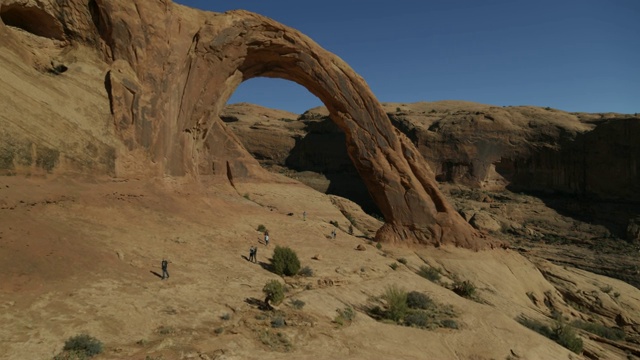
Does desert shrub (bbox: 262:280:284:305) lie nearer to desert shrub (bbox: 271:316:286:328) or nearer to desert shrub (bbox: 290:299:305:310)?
desert shrub (bbox: 290:299:305:310)

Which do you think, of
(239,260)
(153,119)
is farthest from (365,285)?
(153,119)

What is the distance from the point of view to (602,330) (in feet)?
63.0

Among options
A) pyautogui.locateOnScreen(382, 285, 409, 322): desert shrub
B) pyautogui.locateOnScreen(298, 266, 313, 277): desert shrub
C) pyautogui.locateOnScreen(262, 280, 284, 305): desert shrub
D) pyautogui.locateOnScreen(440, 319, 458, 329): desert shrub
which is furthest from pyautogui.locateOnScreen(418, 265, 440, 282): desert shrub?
pyautogui.locateOnScreen(262, 280, 284, 305): desert shrub

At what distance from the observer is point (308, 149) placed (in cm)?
5384

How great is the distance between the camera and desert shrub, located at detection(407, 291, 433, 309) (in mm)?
14711

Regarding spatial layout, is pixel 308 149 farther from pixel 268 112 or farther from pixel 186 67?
pixel 186 67

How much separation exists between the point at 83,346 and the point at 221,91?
52.5 ft

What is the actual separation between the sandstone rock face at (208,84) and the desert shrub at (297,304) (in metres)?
9.24

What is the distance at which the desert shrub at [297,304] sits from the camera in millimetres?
11422

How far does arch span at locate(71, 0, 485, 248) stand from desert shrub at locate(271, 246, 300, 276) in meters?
6.96

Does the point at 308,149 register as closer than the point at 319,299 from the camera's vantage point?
No

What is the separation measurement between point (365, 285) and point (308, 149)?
39621mm

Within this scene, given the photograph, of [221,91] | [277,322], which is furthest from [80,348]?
[221,91]

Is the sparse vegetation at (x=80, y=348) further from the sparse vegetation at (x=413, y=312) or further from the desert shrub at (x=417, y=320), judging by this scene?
the desert shrub at (x=417, y=320)
